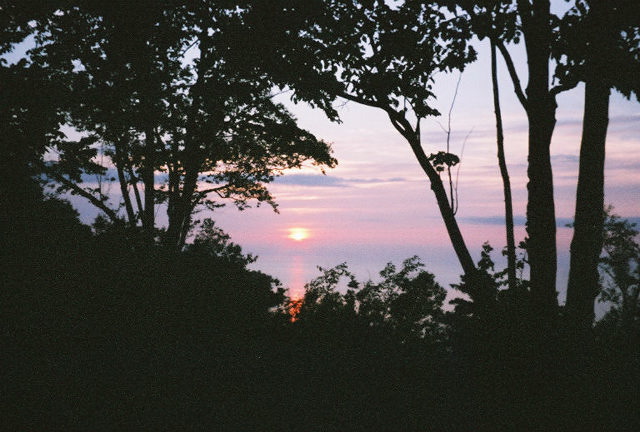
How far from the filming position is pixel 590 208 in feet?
25.2

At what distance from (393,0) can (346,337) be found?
22.6ft

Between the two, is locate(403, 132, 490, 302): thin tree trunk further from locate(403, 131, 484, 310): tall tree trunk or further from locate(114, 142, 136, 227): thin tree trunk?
locate(114, 142, 136, 227): thin tree trunk

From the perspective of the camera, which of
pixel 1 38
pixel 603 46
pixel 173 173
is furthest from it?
pixel 173 173

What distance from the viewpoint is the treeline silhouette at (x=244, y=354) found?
548cm

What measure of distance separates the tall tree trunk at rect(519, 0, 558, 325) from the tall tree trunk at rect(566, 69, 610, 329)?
0.55 meters

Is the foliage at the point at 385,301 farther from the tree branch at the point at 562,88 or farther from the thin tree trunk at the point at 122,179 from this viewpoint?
the thin tree trunk at the point at 122,179

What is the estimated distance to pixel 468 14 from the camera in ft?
27.4

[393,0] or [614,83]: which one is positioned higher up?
[393,0]

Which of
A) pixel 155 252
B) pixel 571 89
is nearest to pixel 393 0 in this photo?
pixel 571 89

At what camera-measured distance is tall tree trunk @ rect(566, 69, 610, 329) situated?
24.9ft

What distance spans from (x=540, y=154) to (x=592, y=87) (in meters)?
1.37

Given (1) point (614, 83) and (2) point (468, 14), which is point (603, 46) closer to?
(1) point (614, 83)

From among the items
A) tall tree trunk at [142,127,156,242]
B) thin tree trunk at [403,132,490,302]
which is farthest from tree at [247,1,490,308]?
tall tree trunk at [142,127,156,242]

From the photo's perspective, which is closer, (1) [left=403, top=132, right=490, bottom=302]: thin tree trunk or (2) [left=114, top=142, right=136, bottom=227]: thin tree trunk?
(1) [left=403, top=132, right=490, bottom=302]: thin tree trunk
